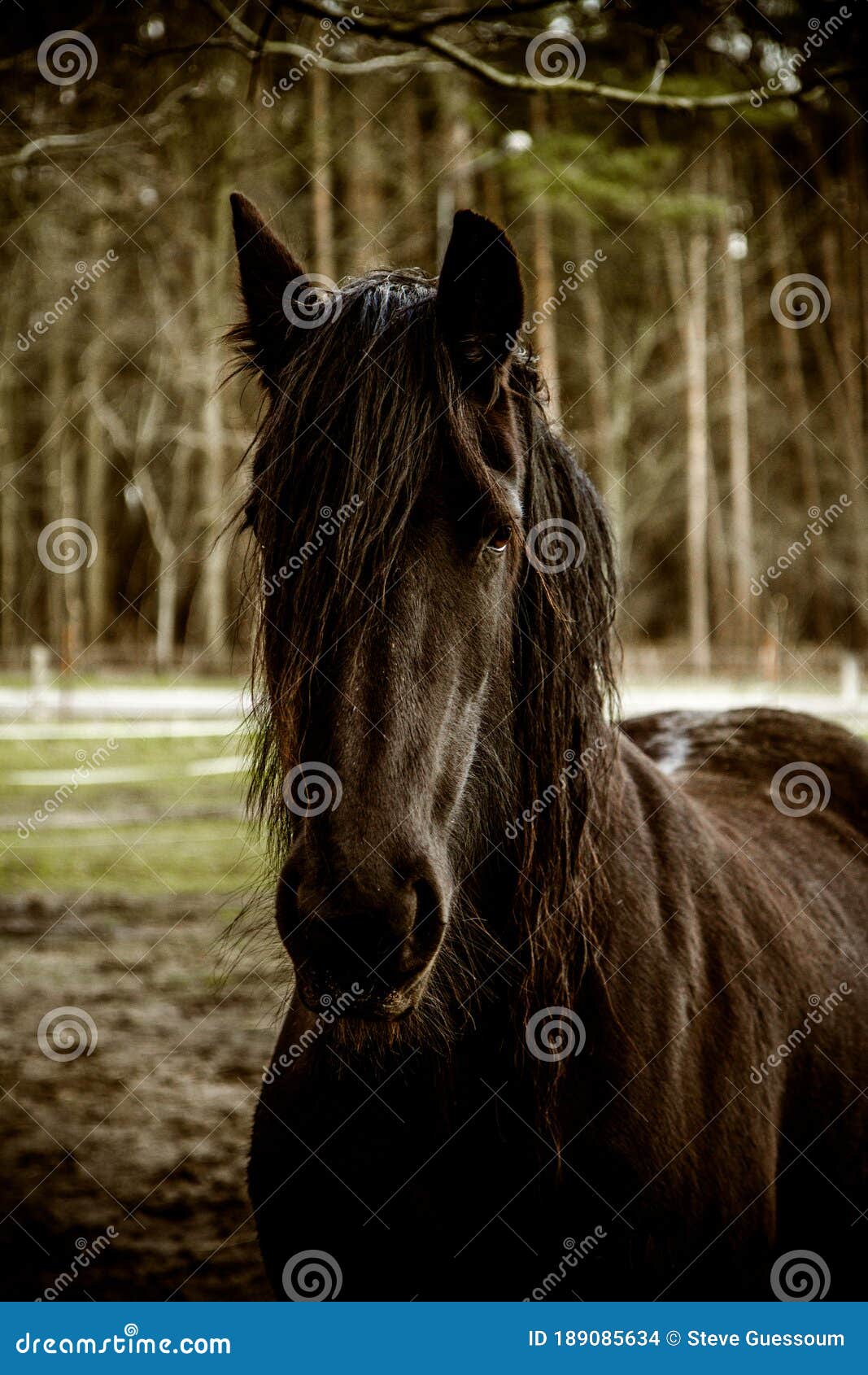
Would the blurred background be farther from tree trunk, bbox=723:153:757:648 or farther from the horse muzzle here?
the horse muzzle

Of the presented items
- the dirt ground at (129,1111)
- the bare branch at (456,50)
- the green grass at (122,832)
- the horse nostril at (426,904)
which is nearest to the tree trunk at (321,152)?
the green grass at (122,832)

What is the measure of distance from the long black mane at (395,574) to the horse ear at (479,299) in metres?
0.05

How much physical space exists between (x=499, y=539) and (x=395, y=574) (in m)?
0.24

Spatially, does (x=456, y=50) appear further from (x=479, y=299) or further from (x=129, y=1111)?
(x=129, y=1111)

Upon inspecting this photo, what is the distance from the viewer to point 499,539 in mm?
1921

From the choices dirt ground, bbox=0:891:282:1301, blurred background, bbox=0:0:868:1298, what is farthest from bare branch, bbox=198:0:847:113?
dirt ground, bbox=0:891:282:1301

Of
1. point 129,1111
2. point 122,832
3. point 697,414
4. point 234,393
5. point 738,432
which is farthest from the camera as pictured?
point 738,432

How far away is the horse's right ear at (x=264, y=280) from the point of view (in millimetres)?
2152

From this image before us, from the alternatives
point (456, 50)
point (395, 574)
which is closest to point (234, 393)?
point (456, 50)

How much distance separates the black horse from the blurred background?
355mm

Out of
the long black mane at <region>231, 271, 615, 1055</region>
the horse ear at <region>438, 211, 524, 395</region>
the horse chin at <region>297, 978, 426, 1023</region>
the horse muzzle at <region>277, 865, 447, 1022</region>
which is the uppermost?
the horse ear at <region>438, 211, 524, 395</region>

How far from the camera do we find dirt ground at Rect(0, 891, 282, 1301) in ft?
12.4

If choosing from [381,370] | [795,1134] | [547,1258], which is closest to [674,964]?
[547,1258]

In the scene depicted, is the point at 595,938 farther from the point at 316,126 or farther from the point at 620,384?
the point at 620,384
